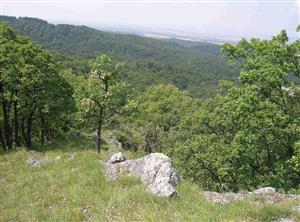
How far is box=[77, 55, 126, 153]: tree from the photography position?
24547 millimetres

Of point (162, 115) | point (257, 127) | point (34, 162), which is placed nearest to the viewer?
point (257, 127)

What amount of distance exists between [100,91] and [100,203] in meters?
14.3

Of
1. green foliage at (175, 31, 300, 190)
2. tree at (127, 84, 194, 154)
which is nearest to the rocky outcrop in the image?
green foliage at (175, 31, 300, 190)

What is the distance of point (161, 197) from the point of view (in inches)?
428

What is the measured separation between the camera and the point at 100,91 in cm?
2475

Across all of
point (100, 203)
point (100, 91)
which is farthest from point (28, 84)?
point (100, 203)

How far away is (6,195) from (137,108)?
12.9 meters

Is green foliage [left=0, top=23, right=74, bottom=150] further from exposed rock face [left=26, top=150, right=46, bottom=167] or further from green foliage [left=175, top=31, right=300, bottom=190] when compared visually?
green foliage [left=175, top=31, right=300, bottom=190]

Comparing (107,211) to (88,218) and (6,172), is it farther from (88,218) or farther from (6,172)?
(6,172)

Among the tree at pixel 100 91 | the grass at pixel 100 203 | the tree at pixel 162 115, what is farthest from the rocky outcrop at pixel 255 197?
the tree at pixel 162 115

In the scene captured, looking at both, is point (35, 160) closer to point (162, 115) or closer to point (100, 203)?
point (100, 203)

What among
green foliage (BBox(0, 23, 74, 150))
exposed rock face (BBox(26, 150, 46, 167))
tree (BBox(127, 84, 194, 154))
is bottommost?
tree (BBox(127, 84, 194, 154))

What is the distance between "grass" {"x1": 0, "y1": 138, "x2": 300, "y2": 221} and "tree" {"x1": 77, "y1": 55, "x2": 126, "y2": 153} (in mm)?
8873

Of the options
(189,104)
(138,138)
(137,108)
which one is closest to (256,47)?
(137,108)
